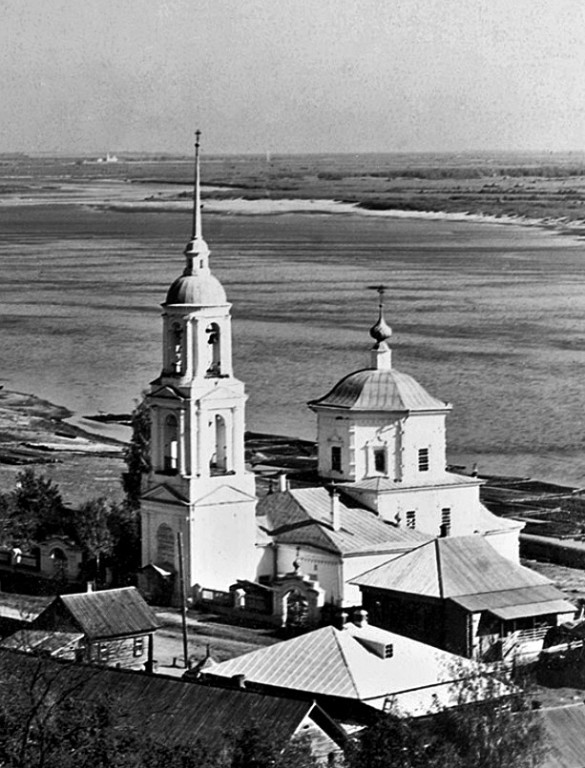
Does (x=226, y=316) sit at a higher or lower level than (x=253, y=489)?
higher

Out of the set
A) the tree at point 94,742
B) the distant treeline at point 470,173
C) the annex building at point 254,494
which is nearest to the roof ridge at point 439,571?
the annex building at point 254,494

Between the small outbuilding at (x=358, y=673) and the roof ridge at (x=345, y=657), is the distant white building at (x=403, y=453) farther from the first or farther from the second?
the roof ridge at (x=345, y=657)

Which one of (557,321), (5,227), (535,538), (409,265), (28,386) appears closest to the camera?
(535,538)

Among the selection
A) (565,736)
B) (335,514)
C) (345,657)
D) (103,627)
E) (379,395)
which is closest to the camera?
(565,736)

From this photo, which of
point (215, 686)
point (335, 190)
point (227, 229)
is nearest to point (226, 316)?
point (215, 686)

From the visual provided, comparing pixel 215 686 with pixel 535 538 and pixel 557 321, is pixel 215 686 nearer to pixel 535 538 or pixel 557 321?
pixel 535 538

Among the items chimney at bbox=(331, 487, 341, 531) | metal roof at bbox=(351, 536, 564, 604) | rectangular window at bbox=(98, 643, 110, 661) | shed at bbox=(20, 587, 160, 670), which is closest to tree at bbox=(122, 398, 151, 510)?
chimney at bbox=(331, 487, 341, 531)

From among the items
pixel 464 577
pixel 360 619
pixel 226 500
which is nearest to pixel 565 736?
pixel 360 619

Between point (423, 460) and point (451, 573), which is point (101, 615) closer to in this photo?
point (451, 573)
